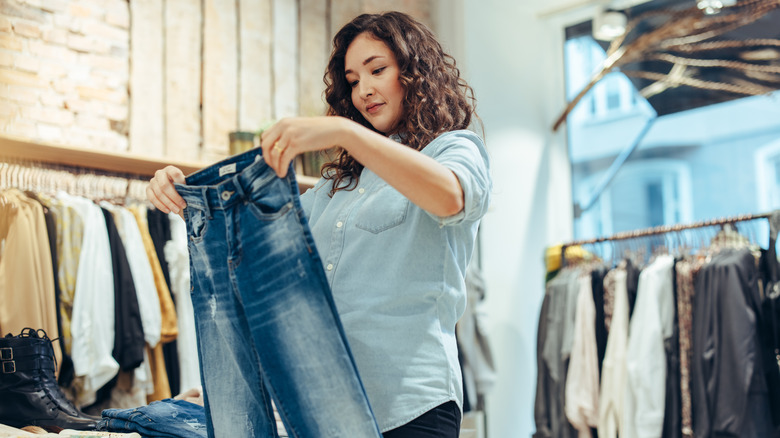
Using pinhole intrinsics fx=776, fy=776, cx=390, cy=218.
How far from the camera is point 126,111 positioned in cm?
381

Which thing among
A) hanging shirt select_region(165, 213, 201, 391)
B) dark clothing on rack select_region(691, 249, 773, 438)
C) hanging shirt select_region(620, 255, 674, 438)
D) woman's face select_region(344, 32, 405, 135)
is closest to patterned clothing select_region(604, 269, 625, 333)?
hanging shirt select_region(620, 255, 674, 438)

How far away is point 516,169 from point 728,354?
2144mm

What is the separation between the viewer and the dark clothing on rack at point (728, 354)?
3.29m

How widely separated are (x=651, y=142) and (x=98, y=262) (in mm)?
3686

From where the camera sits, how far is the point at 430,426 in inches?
57.1

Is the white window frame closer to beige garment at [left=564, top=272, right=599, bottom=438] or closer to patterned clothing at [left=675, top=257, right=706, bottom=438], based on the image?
patterned clothing at [left=675, top=257, right=706, bottom=438]

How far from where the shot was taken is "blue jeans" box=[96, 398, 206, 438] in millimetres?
1760

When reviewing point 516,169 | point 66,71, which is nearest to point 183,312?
point 66,71

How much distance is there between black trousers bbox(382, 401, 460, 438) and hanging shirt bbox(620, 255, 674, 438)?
245 cm

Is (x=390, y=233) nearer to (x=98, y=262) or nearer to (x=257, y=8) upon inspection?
(x=98, y=262)

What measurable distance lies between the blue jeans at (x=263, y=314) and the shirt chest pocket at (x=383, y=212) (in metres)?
0.19

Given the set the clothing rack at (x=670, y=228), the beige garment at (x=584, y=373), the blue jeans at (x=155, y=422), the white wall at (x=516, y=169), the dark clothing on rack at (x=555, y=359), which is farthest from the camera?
the white wall at (x=516, y=169)

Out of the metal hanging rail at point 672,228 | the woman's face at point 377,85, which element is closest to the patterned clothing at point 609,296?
the metal hanging rail at point 672,228

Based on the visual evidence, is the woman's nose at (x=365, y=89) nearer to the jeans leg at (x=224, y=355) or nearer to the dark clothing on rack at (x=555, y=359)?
the jeans leg at (x=224, y=355)
